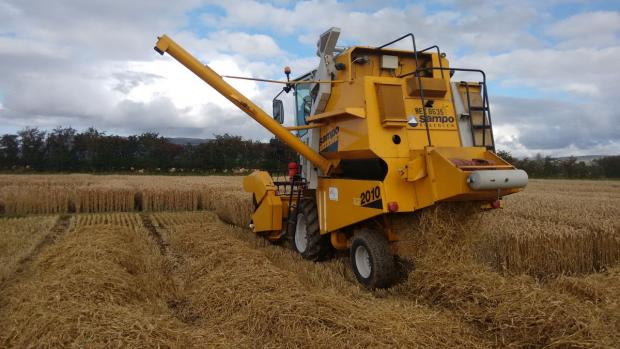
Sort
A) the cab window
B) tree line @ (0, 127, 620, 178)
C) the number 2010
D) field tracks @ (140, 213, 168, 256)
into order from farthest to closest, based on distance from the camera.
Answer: tree line @ (0, 127, 620, 178) → field tracks @ (140, 213, 168, 256) → the cab window → the number 2010

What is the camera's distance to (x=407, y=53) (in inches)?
244

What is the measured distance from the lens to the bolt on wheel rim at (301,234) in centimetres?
712

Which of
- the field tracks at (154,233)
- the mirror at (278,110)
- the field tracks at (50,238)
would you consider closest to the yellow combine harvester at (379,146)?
the mirror at (278,110)

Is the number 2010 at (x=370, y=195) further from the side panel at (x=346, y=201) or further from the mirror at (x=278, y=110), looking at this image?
the mirror at (x=278, y=110)

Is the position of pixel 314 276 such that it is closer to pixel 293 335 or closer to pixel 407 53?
pixel 293 335

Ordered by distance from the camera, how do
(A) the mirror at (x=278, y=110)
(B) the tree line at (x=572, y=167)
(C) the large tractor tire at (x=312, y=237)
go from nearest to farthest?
(C) the large tractor tire at (x=312, y=237), (A) the mirror at (x=278, y=110), (B) the tree line at (x=572, y=167)

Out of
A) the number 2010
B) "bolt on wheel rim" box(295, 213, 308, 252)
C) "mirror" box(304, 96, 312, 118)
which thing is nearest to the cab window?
"mirror" box(304, 96, 312, 118)

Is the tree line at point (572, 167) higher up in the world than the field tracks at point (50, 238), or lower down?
higher up

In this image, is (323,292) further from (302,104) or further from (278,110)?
(302,104)

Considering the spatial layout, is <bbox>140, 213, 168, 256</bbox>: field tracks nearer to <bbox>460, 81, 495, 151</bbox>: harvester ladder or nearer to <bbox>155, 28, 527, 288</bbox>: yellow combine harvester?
<bbox>155, 28, 527, 288</bbox>: yellow combine harvester

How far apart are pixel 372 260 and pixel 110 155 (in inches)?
1800

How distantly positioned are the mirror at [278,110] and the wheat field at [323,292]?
220 centimetres

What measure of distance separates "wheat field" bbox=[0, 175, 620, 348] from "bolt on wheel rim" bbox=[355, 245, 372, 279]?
0.24 m

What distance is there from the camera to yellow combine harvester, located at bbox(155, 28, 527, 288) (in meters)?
4.90
